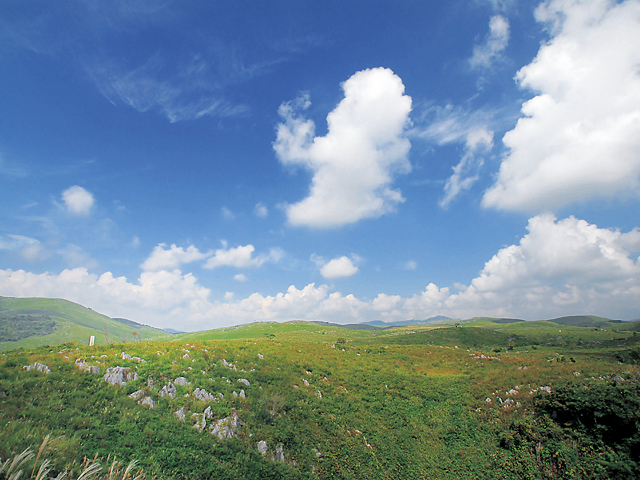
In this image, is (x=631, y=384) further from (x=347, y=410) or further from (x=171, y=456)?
(x=171, y=456)

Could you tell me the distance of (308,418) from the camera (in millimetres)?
20641

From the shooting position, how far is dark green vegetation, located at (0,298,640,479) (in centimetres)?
1386

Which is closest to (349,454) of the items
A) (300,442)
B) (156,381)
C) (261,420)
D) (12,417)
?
(300,442)

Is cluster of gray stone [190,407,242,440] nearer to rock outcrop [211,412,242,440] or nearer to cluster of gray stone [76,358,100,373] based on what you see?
rock outcrop [211,412,242,440]

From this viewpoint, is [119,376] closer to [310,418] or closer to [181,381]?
[181,381]

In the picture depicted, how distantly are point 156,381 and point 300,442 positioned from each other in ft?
35.9

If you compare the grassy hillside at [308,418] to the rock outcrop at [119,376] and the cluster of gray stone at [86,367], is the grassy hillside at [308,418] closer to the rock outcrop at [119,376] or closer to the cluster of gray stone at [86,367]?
the cluster of gray stone at [86,367]

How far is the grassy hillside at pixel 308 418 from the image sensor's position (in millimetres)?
13992

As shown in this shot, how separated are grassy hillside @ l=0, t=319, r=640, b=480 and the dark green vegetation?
0.27 feet

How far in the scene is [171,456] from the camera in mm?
14133

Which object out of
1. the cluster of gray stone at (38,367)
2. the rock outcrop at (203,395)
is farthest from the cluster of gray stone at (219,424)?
the cluster of gray stone at (38,367)

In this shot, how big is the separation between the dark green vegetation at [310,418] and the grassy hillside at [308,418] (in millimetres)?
82

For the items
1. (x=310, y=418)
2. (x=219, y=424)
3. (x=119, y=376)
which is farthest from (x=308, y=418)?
(x=119, y=376)

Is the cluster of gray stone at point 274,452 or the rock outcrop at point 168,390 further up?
the rock outcrop at point 168,390
